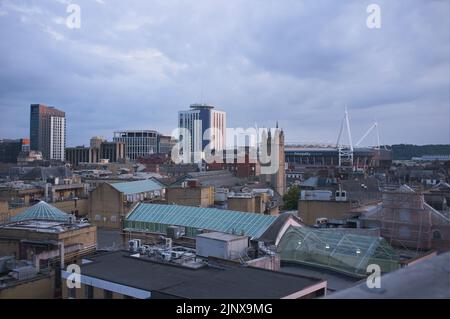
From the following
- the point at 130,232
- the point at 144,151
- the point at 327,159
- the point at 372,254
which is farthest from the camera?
the point at 144,151

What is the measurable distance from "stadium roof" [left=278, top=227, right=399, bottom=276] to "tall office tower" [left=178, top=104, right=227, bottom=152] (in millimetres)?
107478

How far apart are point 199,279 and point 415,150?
182 meters

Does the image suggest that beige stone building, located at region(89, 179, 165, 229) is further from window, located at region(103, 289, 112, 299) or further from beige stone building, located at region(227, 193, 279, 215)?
window, located at region(103, 289, 112, 299)

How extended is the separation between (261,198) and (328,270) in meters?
13.3

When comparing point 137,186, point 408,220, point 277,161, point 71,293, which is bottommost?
point 71,293

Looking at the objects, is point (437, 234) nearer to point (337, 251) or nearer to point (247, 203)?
point (337, 251)

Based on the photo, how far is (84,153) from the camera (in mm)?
103312

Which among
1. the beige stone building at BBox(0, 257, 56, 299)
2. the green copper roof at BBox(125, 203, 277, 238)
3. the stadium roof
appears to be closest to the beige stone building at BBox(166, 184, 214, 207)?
the green copper roof at BBox(125, 203, 277, 238)

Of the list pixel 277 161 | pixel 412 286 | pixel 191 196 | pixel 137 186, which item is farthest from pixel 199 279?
pixel 277 161

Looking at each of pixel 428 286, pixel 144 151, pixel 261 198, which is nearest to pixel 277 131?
pixel 261 198

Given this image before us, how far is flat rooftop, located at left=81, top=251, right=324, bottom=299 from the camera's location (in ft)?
28.7

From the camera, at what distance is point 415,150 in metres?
175
